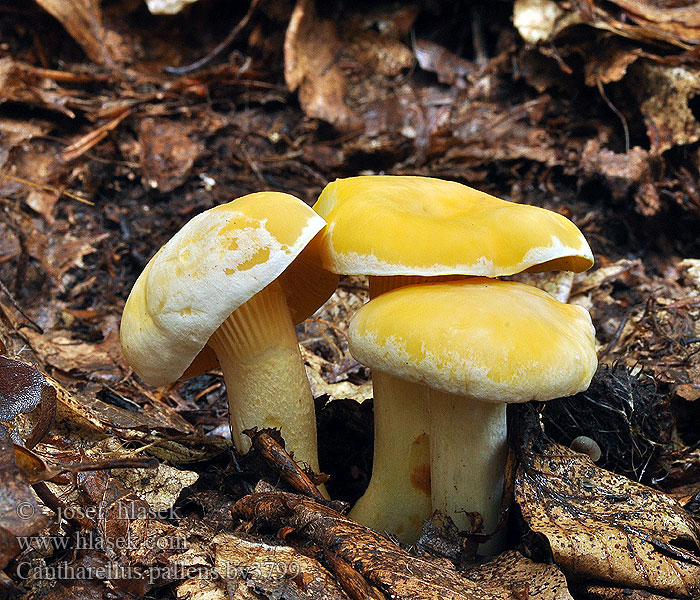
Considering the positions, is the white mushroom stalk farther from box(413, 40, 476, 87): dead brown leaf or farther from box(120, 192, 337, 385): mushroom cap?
box(413, 40, 476, 87): dead brown leaf

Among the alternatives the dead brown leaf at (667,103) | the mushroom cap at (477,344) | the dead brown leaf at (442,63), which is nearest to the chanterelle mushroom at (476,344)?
the mushroom cap at (477,344)

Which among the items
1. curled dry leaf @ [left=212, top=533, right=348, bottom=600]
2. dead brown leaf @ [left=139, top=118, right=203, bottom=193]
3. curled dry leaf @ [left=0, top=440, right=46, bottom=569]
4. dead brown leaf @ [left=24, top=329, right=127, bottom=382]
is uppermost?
curled dry leaf @ [left=0, top=440, right=46, bottom=569]

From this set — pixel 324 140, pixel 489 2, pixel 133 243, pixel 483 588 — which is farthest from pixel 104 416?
pixel 489 2

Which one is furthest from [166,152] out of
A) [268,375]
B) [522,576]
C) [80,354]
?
[522,576]

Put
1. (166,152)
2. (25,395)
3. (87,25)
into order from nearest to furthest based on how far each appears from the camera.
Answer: (25,395) → (166,152) → (87,25)

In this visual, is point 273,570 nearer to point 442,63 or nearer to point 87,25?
point 442,63

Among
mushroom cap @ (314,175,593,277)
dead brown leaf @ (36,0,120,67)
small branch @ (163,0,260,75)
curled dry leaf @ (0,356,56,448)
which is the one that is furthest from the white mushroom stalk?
dead brown leaf @ (36,0,120,67)

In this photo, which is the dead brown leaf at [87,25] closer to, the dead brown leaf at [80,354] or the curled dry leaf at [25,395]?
the dead brown leaf at [80,354]
